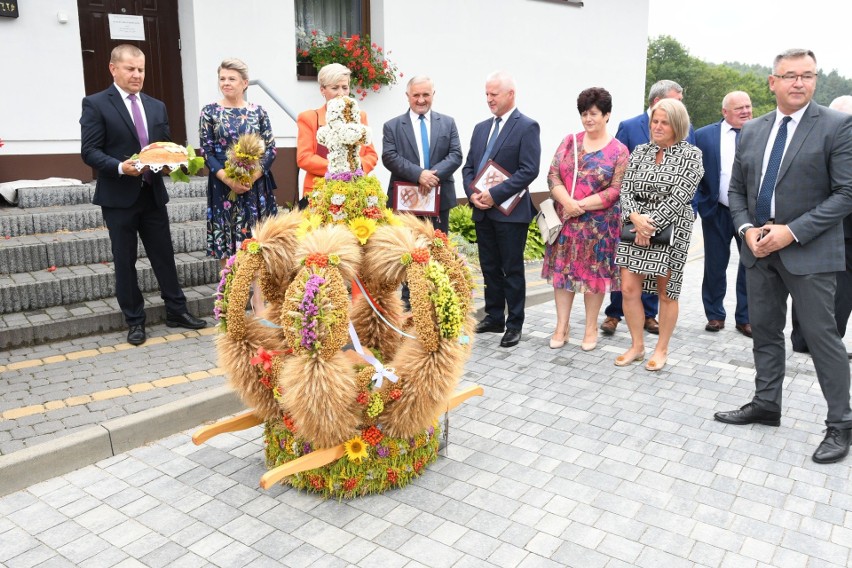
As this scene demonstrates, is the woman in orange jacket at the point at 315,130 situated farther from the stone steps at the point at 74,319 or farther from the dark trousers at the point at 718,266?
the dark trousers at the point at 718,266

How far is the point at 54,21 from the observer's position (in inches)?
299

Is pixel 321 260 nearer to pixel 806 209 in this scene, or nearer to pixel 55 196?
pixel 806 209

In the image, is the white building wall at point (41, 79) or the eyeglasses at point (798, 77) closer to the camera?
the eyeglasses at point (798, 77)

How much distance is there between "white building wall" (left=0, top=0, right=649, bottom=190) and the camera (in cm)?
762

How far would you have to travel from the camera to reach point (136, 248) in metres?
5.79

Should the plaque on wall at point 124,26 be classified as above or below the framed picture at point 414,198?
above

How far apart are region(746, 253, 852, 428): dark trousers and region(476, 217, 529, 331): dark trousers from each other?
85.4 inches

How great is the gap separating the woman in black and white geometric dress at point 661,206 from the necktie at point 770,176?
1.01 m

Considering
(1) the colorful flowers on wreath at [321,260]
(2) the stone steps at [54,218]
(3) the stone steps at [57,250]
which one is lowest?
(3) the stone steps at [57,250]

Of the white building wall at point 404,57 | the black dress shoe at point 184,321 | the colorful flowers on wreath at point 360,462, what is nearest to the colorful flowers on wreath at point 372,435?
the colorful flowers on wreath at point 360,462

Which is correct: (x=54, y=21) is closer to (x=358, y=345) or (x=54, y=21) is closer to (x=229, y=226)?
(x=229, y=226)

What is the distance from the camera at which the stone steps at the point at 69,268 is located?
5.80 meters

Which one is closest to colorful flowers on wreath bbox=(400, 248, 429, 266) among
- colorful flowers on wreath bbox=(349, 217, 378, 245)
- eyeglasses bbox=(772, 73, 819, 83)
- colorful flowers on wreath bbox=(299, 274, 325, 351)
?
colorful flowers on wreath bbox=(349, 217, 378, 245)

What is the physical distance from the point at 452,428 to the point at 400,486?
861 mm
